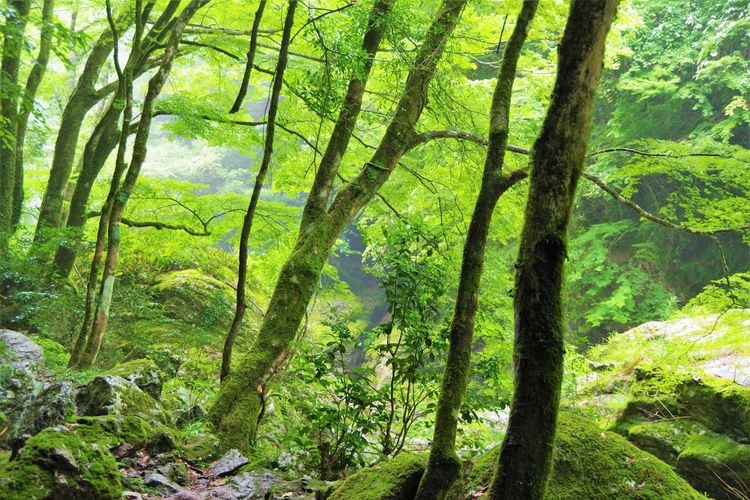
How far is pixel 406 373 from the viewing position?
3939 millimetres

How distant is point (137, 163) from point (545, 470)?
500cm

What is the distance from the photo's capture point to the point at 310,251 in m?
5.36

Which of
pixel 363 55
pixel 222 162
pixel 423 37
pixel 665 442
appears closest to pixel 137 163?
pixel 363 55

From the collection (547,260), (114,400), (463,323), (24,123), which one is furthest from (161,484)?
(24,123)

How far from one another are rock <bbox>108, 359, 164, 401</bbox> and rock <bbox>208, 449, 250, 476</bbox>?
3.15 ft

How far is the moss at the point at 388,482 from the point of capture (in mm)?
2713

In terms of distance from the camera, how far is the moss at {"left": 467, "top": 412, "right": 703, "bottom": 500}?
9.32 feet

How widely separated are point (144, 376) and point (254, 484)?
1683 mm

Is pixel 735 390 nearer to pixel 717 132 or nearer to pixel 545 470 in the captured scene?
pixel 545 470

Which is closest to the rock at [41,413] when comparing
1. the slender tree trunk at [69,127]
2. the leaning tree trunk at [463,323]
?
the leaning tree trunk at [463,323]

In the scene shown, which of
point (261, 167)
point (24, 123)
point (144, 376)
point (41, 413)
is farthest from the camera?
point (24, 123)

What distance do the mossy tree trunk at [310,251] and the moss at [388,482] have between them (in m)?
1.71

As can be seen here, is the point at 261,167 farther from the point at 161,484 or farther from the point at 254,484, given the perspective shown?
the point at 161,484

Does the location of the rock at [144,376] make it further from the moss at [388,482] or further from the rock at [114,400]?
the moss at [388,482]
